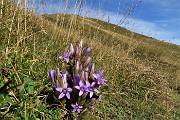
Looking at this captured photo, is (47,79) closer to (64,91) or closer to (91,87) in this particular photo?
(64,91)

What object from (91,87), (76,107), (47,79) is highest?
(91,87)

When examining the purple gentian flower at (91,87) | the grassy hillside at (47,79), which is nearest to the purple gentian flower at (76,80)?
the purple gentian flower at (91,87)

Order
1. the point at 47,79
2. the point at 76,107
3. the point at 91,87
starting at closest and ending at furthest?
the point at 91,87
the point at 76,107
the point at 47,79

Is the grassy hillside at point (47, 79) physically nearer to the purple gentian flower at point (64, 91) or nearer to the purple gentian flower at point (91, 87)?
the purple gentian flower at point (64, 91)

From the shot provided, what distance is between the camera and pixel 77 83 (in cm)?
259

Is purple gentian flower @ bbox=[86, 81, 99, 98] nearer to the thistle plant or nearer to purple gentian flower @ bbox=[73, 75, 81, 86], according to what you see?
the thistle plant

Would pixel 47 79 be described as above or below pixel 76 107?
above

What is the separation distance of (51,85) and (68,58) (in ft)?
0.96

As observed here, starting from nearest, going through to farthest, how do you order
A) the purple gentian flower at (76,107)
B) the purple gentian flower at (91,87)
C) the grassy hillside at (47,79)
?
the grassy hillside at (47,79) < the purple gentian flower at (91,87) < the purple gentian flower at (76,107)

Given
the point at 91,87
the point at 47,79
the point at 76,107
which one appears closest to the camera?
the point at 91,87

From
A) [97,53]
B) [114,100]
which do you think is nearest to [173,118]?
[114,100]

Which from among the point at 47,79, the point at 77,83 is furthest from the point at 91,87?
the point at 47,79

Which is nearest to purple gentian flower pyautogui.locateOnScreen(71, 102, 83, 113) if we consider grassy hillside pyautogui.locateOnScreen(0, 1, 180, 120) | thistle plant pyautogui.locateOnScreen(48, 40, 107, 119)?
thistle plant pyautogui.locateOnScreen(48, 40, 107, 119)

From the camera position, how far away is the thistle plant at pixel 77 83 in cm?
253
